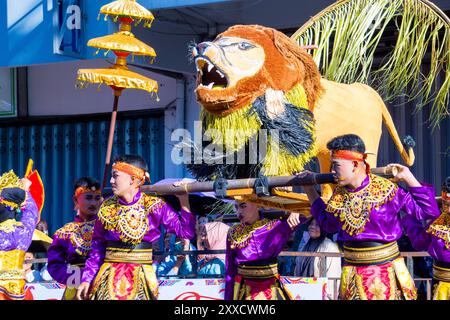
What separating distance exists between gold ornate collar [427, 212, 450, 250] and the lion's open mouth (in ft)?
4.56

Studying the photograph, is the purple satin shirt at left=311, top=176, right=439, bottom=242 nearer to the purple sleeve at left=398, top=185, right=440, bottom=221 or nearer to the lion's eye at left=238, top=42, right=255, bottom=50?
the purple sleeve at left=398, top=185, right=440, bottom=221

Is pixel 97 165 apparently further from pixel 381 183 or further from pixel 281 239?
pixel 381 183

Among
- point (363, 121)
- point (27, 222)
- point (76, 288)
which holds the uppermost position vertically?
point (363, 121)

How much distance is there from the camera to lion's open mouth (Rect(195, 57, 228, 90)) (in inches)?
216

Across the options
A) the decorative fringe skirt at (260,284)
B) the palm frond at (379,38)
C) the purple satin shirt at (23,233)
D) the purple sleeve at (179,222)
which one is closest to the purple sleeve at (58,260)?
the purple satin shirt at (23,233)

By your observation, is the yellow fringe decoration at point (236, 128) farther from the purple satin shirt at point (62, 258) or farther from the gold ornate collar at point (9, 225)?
the gold ornate collar at point (9, 225)

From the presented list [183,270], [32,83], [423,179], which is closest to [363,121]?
[183,270]

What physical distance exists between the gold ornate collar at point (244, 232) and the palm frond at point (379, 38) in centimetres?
104

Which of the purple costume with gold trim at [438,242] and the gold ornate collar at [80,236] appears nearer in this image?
the purple costume with gold trim at [438,242]

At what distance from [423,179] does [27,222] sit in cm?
408

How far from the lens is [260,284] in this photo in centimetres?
595

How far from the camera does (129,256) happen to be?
593cm

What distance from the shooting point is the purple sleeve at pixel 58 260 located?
6535 millimetres

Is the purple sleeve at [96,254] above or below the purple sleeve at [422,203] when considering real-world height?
below
